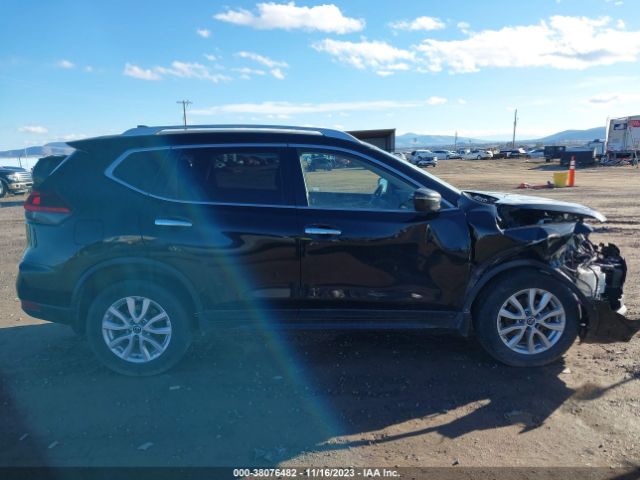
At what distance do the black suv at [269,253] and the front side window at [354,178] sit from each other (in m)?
0.01

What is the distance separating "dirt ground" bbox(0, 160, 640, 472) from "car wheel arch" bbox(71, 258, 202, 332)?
591mm

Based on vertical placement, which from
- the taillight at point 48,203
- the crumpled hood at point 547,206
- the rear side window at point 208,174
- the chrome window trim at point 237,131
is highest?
the chrome window trim at point 237,131

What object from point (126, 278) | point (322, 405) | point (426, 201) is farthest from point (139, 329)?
point (426, 201)

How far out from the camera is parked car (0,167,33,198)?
60.8ft

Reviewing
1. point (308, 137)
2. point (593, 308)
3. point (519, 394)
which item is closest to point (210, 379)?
point (308, 137)

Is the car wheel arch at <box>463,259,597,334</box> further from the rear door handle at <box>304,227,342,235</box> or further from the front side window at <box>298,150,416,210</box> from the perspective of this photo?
the rear door handle at <box>304,227,342,235</box>

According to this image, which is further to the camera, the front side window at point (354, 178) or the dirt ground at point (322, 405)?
the front side window at point (354, 178)

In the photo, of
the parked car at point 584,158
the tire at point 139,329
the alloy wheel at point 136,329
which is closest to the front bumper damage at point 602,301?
the tire at point 139,329

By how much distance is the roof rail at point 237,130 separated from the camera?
4016mm

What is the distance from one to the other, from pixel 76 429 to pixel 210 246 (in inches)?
60.5

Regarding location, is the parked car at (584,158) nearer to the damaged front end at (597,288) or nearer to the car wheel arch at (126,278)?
the damaged front end at (597,288)

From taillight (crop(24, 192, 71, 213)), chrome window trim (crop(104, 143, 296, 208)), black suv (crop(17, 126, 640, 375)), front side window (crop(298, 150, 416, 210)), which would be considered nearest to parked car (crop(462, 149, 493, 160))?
black suv (crop(17, 126, 640, 375))

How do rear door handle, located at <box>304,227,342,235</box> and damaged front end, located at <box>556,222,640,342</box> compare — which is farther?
damaged front end, located at <box>556,222,640,342</box>

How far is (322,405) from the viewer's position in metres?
3.54
